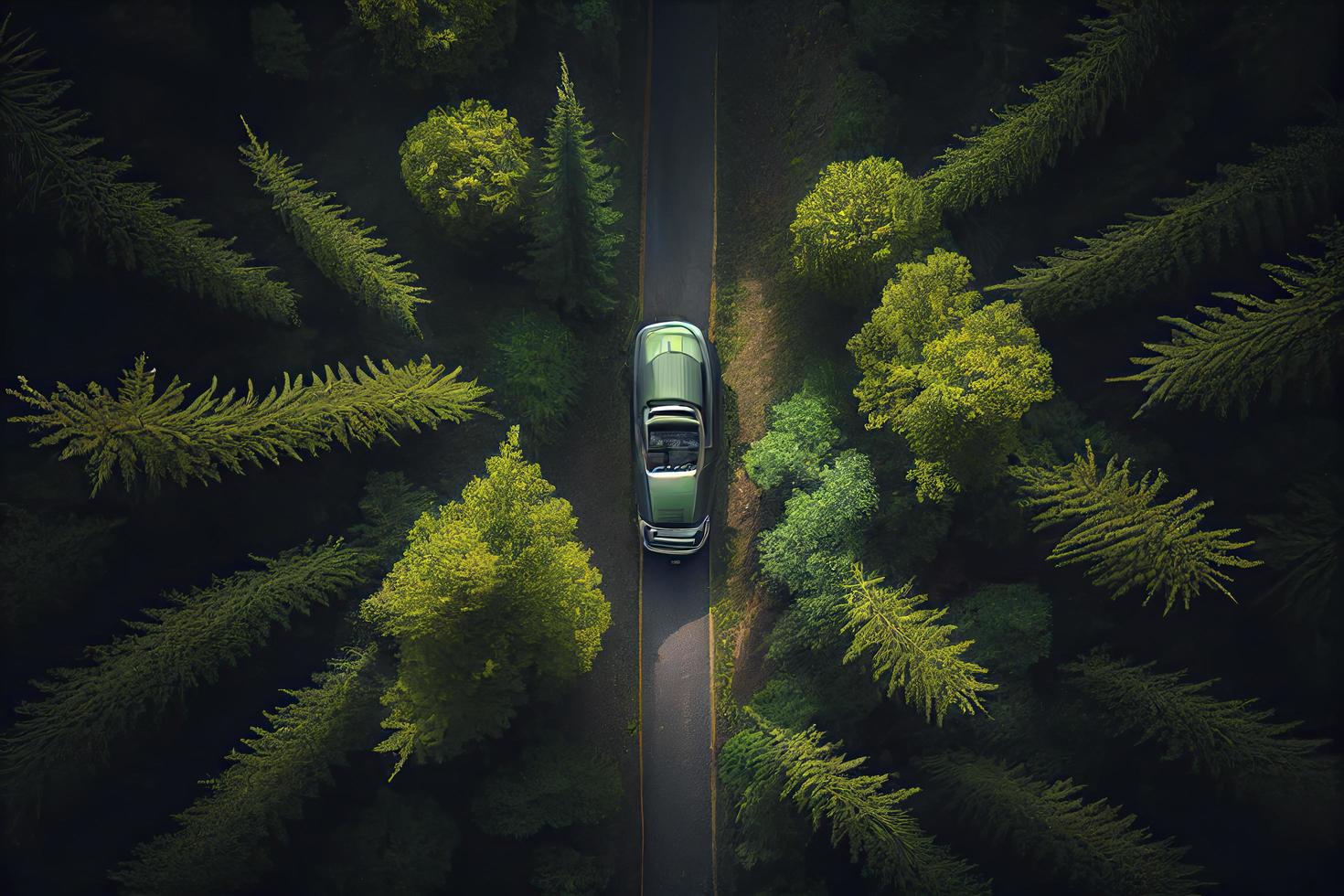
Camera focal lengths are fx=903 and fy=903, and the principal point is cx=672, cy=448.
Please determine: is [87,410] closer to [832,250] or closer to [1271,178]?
[832,250]

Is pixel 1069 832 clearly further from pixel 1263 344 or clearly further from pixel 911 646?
pixel 1263 344

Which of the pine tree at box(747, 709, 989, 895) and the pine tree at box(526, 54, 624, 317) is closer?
the pine tree at box(747, 709, 989, 895)

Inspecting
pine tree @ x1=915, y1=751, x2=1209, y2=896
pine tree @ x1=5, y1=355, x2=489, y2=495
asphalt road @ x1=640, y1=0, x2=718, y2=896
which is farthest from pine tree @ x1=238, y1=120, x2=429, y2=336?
pine tree @ x1=915, y1=751, x2=1209, y2=896

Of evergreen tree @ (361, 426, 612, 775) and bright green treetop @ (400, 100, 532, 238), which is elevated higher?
bright green treetop @ (400, 100, 532, 238)

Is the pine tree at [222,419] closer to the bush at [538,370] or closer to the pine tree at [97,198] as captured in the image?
the bush at [538,370]

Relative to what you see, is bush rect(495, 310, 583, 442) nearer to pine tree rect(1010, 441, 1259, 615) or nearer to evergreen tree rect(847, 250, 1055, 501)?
evergreen tree rect(847, 250, 1055, 501)

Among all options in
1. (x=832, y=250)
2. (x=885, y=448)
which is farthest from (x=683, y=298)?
(x=885, y=448)

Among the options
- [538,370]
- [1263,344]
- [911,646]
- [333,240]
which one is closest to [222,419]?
[333,240]
